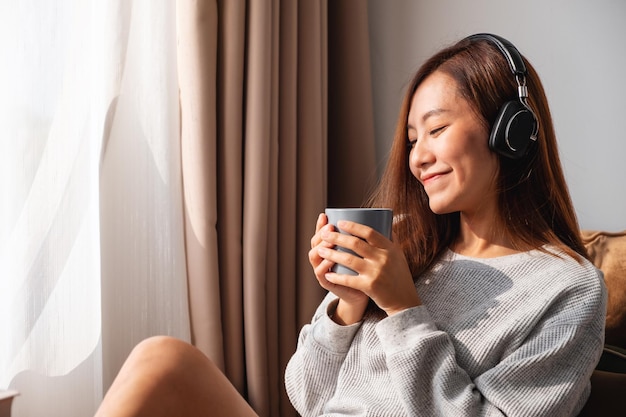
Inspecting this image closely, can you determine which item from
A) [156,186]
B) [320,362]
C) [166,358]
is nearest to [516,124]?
[320,362]

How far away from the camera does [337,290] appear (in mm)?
923

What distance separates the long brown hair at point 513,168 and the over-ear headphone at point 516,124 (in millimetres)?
33

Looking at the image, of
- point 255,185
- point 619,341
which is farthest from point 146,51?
point 619,341

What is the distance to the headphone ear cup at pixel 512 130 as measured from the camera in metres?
0.93

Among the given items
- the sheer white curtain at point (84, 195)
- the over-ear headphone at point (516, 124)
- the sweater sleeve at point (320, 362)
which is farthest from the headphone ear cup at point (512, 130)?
the sheer white curtain at point (84, 195)

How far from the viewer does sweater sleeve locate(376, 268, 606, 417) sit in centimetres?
82

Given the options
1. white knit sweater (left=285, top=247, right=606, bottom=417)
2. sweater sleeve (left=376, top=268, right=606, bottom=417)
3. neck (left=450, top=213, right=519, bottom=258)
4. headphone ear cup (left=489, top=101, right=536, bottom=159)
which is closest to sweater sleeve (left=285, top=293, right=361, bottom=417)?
white knit sweater (left=285, top=247, right=606, bottom=417)

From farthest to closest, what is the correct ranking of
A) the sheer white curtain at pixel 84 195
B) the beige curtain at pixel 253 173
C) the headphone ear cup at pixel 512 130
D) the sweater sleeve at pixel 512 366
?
1. the beige curtain at pixel 253 173
2. the sheer white curtain at pixel 84 195
3. the headphone ear cup at pixel 512 130
4. the sweater sleeve at pixel 512 366

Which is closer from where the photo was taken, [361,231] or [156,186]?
[361,231]

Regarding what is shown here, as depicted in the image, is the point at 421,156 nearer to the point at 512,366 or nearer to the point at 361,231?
the point at 361,231

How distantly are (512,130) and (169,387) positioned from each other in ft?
2.01

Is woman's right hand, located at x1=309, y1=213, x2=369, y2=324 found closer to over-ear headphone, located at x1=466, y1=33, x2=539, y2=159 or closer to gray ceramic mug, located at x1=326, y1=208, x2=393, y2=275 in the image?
gray ceramic mug, located at x1=326, y1=208, x2=393, y2=275

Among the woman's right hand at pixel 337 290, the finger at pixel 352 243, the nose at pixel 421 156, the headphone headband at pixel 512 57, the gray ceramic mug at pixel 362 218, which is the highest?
the headphone headband at pixel 512 57

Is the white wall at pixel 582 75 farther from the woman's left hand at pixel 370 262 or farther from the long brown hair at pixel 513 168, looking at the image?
the woman's left hand at pixel 370 262
